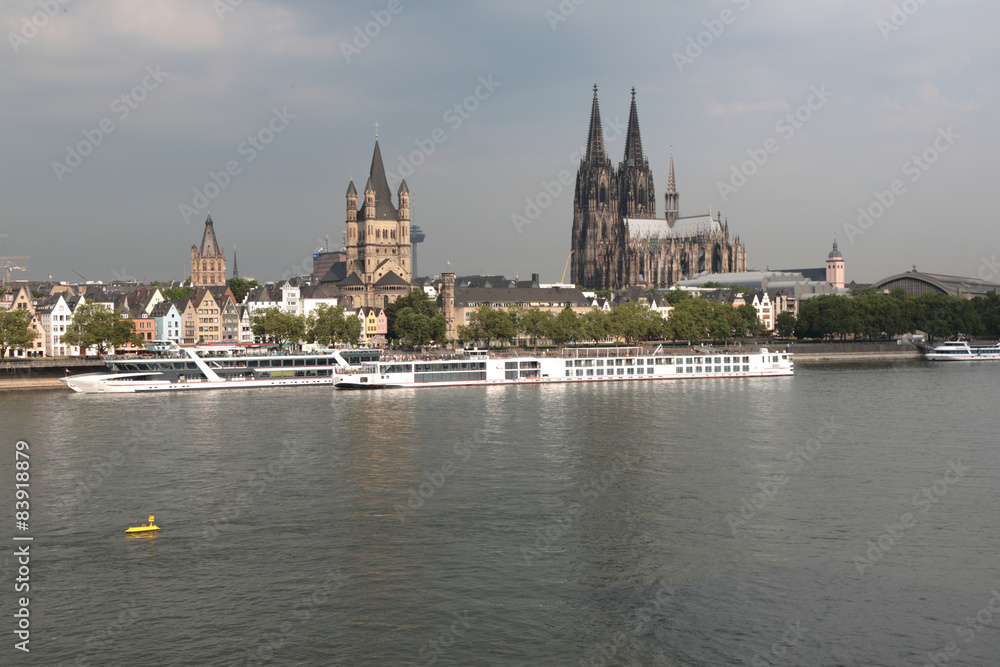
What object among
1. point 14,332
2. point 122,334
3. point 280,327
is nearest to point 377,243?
point 280,327

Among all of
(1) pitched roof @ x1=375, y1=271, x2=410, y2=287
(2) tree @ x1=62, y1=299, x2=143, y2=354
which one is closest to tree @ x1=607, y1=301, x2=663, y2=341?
(1) pitched roof @ x1=375, y1=271, x2=410, y2=287

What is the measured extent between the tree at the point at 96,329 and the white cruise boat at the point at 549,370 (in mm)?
29036

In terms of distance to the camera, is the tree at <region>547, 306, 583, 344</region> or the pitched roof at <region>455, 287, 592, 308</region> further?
the pitched roof at <region>455, 287, 592, 308</region>

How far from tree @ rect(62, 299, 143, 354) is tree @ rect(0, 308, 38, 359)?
3662mm

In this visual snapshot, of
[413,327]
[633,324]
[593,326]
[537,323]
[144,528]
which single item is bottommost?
[144,528]

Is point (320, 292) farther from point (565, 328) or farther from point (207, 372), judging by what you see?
point (207, 372)

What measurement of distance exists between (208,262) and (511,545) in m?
155

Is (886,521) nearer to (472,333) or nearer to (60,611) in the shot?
(60,611)

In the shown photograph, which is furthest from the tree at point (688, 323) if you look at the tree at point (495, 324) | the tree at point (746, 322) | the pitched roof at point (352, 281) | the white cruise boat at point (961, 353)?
the pitched roof at point (352, 281)

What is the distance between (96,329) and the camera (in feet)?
323

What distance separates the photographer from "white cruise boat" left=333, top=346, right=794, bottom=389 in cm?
8350

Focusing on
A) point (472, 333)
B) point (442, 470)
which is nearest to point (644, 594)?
point (442, 470)

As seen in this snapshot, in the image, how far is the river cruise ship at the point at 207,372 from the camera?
78375 millimetres

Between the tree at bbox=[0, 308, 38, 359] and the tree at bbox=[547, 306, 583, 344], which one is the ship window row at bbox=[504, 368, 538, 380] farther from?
the tree at bbox=[0, 308, 38, 359]
